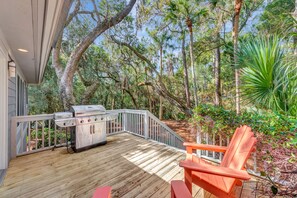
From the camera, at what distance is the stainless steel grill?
11.2 feet

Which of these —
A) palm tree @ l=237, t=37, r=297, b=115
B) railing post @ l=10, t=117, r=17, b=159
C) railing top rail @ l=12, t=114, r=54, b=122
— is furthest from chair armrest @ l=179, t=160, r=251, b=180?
railing post @ l=10, t=117, r=17, b=159

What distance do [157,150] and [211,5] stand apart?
6148mm

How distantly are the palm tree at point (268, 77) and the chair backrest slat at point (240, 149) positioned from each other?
59 cm

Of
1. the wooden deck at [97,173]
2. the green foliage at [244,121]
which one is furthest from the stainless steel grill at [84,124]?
the green foliage at [244,121]

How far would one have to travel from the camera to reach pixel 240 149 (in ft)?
5.71

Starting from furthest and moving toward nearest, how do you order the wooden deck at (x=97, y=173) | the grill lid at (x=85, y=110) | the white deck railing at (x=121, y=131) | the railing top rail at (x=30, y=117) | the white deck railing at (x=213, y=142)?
the grill lid at (x=85, y=110) < the railing top rail at (x=30, y=117) < the white deck railing at (x=121, y=131) < the white deck railing at (x=213, y=142) < the wooden deck at (x=97, y=173)

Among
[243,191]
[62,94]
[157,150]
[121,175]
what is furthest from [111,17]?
[243,191]

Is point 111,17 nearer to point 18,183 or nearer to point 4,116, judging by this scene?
point 4,116

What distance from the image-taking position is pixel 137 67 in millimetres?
10414

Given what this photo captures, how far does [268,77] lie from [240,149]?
1203mm

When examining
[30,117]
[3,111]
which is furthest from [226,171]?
[30,117]

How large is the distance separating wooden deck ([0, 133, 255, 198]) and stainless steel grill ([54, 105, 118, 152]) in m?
0.25

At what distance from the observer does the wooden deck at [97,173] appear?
2.13 metres

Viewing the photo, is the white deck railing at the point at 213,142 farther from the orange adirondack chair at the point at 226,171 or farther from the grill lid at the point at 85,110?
the grill lid at the point at 85,110
